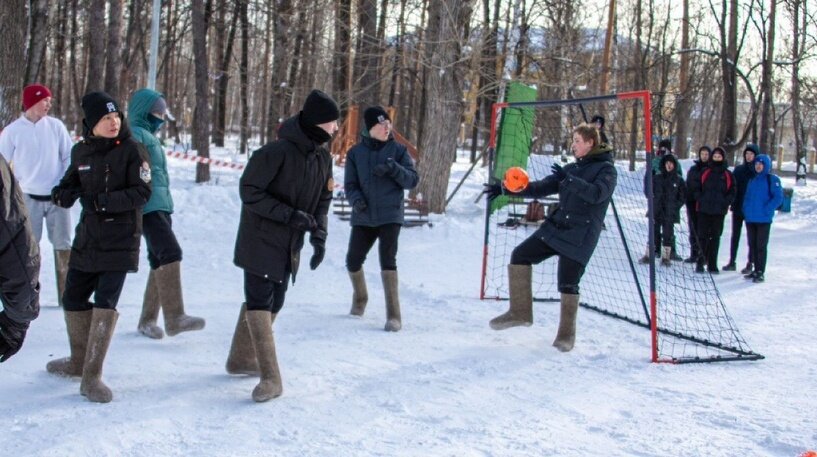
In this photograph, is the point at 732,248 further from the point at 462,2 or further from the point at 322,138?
the point at 322,138

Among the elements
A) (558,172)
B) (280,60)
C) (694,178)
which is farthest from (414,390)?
(280,60)

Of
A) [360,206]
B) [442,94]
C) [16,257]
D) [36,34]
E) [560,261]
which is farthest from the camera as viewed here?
[36,34]

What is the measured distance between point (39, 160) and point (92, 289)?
7.13 feet

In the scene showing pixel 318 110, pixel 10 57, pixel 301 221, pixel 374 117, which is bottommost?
pixel 301 221

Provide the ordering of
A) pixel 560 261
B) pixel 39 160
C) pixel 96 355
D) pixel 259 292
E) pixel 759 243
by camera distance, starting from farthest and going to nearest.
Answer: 1. pixel 759 243
2. pixel 39 160
3. pixel 560 261
4. pixel 259 292
5. pixel 96 355

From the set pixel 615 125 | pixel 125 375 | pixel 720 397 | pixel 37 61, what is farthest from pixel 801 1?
pixel 125 375

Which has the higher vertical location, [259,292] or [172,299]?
[259,292]

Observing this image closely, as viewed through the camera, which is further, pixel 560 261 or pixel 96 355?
pixel 560 261

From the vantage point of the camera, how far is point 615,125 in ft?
27.8

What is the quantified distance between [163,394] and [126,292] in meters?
3.14

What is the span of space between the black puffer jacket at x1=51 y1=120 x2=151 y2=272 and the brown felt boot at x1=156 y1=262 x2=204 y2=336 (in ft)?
3.39

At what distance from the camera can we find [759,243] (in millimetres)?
9672

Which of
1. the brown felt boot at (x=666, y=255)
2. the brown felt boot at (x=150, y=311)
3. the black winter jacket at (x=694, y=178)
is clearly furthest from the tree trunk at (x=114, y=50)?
the black winter jacket at (x=694, y=178)

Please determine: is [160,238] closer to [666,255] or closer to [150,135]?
[150,135]
